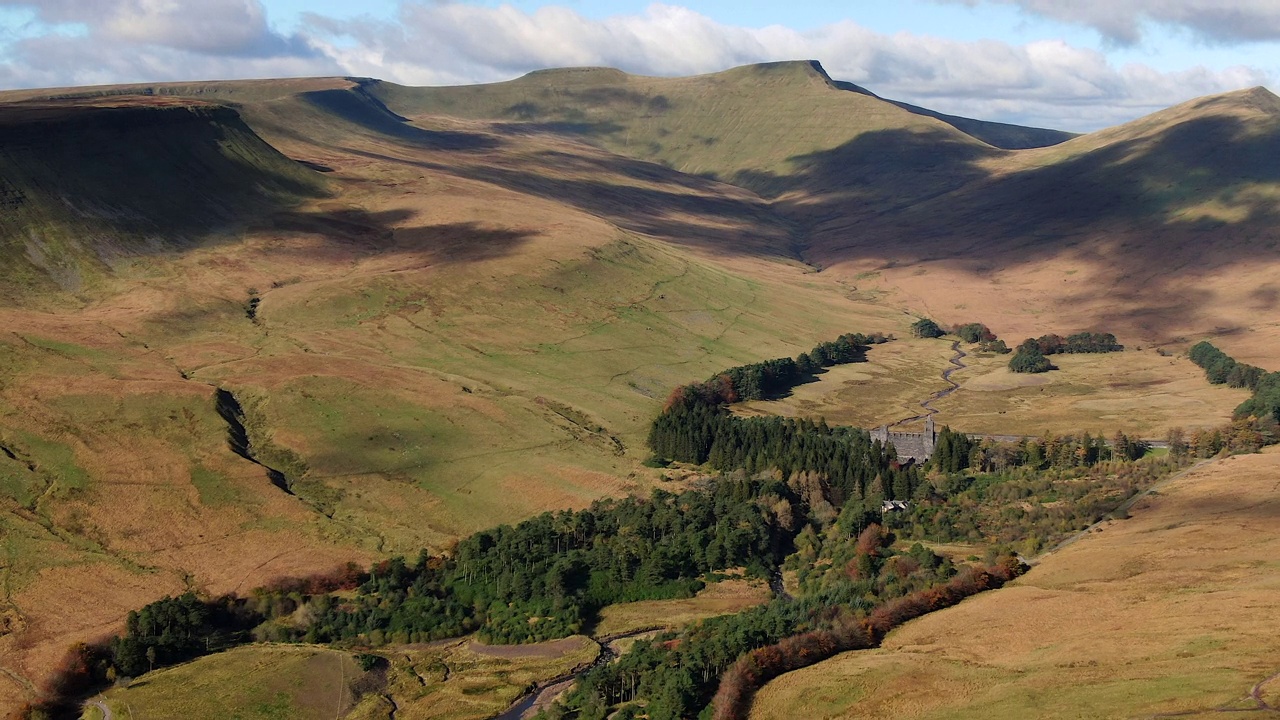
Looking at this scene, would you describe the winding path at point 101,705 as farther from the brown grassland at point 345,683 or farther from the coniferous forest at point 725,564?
the coniferous forest at point 725,564

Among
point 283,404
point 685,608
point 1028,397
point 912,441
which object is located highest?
point 283,404

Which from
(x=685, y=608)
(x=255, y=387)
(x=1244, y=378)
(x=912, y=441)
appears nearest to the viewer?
(x=685, y=608)

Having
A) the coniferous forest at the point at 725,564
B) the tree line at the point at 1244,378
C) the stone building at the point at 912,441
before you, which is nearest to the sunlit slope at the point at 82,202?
the coniferous forest at the point at 725,564

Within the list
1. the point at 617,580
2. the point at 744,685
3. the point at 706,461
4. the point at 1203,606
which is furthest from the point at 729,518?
the point at 1203,606

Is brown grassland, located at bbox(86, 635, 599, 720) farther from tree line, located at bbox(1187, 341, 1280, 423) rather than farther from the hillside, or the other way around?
tree line, located at bbox(1187, 341, 1280, 423)

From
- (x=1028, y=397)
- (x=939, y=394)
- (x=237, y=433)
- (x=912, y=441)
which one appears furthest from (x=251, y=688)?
(x=1028, y=397)

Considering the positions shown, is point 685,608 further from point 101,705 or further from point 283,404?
point 283,404

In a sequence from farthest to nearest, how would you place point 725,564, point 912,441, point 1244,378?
point 1244,378
point 912,441
point 725,564

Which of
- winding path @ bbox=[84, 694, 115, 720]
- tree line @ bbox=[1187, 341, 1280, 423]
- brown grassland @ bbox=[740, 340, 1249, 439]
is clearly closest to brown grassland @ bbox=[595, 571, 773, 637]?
winding path @ bbox=[84, 694, 115, 720]
